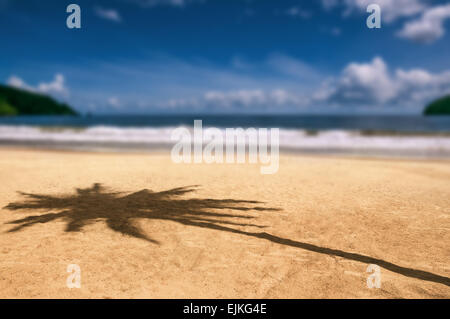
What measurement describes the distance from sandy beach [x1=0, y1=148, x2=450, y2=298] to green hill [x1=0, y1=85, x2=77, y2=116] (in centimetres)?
18707

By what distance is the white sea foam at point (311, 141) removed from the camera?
22669mm

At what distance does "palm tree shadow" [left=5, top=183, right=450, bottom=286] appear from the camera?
598 centimetres

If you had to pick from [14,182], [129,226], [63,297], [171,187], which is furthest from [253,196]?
[14,182]

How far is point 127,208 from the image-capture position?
7.59 m

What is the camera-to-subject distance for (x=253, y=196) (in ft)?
29.2

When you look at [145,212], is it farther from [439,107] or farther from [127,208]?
[439,107]

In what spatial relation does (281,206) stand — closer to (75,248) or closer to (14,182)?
(75,248)

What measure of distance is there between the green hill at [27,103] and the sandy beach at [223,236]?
187065mm

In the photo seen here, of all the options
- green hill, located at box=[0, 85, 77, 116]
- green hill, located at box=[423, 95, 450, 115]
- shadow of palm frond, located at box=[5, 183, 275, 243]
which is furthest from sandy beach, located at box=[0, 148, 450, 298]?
green hill, located at box=[0, 85, 77, 116]

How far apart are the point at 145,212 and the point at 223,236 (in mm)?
2328

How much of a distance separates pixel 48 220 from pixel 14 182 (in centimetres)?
482

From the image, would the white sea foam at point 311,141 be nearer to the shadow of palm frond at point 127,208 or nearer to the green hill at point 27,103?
the shadow of palm frond at point 127,208

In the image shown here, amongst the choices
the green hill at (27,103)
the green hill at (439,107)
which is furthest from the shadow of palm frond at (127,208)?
the green hill at (27,103)

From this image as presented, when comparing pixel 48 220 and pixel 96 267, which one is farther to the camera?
pixel 48 220
